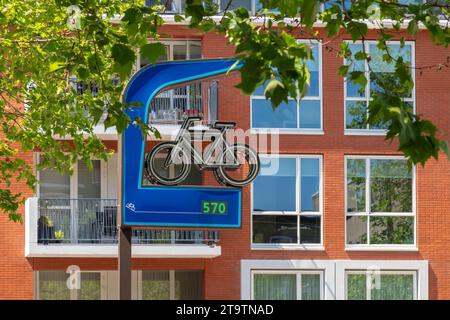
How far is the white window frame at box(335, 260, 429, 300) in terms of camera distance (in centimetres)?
2809

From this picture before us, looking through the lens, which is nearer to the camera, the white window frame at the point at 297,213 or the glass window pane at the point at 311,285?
the white window frame at the point at 297,213

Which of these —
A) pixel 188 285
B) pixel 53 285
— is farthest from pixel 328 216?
pixel 53 285

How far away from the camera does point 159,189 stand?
2347cm

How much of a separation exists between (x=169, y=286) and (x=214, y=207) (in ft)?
17.5

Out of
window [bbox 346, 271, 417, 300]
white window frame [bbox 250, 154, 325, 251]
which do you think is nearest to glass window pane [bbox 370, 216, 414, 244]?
window [bbox 346, 271, 417, 300]

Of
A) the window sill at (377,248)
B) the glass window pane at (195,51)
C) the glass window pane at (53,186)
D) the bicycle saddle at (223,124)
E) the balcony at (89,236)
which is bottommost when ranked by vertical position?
the window sill at (377,248)

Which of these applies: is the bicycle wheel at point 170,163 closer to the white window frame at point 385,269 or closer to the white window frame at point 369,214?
the white window frame at point 369,214

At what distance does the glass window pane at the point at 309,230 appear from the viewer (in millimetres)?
28141

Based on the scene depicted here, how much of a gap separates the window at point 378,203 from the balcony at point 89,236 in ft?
10.9

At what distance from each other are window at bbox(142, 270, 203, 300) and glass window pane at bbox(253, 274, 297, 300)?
155cm

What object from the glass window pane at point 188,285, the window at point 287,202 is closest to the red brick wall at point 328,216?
the window at point 287,202

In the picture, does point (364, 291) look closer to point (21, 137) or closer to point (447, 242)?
point (447, 242)

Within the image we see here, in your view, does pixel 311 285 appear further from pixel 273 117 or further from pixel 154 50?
pixel 154 50

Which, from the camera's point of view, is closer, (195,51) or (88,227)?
(88,227)
